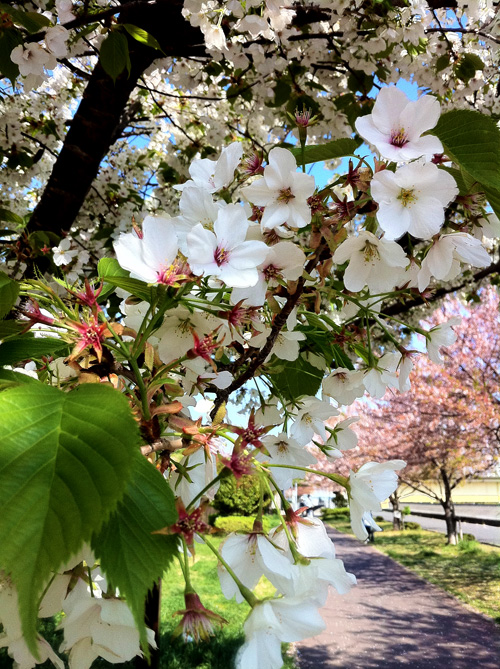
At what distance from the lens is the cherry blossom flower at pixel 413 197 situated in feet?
1.81

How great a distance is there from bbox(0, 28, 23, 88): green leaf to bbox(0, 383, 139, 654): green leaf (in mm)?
1848

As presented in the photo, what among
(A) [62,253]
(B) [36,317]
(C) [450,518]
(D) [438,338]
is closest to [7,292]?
(B) [36,317]

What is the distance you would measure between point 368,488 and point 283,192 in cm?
41

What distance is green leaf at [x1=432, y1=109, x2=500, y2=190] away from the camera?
59cm

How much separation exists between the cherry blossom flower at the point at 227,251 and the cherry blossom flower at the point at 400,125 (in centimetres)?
17

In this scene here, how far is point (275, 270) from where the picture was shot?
0.66 metres

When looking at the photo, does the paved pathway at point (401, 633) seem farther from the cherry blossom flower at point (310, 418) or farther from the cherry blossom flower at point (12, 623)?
the cherry blossom flower at point (12, 623)

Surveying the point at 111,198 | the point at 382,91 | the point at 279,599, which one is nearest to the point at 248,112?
the point at 111,198

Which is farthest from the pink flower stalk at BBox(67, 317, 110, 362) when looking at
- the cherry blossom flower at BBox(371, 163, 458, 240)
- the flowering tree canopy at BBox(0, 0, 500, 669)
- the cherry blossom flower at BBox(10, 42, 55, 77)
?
the cherry blossom flower at BBox(10, 42, 55, 77)

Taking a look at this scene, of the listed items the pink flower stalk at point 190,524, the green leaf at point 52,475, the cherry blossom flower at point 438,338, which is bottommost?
the pink flower stalk at point 190,524

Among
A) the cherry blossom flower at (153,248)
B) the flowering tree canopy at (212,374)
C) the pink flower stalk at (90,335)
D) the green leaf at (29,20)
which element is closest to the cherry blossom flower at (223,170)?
the flowering tree canopy at (212,374)

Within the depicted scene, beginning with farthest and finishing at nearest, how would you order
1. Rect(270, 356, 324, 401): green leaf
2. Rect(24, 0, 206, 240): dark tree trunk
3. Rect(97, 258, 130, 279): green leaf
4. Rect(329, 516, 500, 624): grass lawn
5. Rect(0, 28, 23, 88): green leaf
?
Rect(329, 516, 500, 624): grass lawn, Rect(24, 0, 206, 240): dark tree trunk, Rect(0, 28, 23, 88): green leaf, Rect(270, 356, 324, 401): green leaf, Rect(97, 258, 130, 279): green leaf

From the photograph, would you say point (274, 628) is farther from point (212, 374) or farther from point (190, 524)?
point (212, 374)

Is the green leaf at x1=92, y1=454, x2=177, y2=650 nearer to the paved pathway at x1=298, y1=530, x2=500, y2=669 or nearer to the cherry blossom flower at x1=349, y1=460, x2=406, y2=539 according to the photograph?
the cherry blossom flower at x1=349, y1=460, x2=406, y2=539
